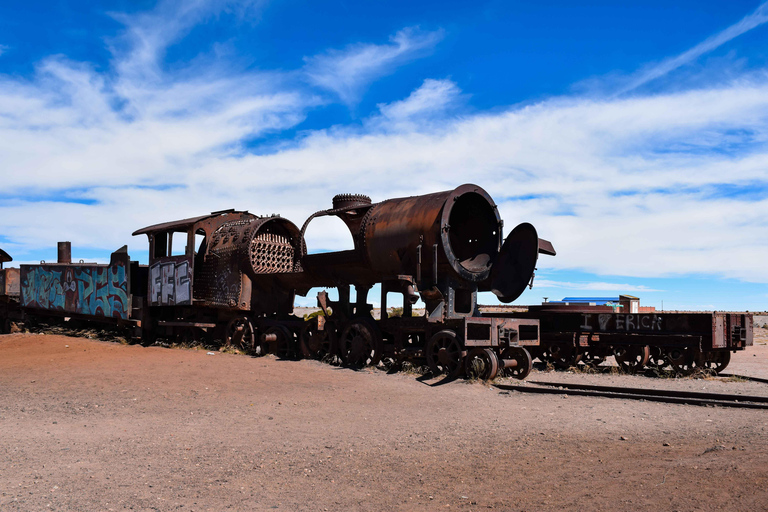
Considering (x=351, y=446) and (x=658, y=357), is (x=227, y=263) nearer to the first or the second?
(x=351, y=446)

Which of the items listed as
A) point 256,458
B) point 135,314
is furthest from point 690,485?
point 135,314

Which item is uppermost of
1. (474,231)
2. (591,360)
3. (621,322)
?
(474,231)

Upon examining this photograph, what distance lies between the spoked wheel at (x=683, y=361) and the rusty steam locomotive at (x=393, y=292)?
4cm

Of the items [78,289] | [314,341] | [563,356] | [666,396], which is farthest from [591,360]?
[78,289]

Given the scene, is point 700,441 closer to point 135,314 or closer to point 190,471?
point 190,471

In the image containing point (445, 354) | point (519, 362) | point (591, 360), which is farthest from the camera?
point (591, 360)

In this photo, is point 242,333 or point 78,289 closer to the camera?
point 242,333

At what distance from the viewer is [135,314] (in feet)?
59.1

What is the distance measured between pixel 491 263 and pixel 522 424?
531cm

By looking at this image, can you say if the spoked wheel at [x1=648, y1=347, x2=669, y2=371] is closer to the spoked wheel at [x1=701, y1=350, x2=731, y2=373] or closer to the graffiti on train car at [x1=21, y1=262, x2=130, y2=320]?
the spoked wheel at [x1=701, y1=350, x2=731, y2=373]

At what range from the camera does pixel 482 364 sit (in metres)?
10.6

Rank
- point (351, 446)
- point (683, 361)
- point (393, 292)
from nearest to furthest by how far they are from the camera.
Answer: point (351, 446), point (393, 292), point (683, 361)

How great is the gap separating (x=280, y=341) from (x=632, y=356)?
305 inches

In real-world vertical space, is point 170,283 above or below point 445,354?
above
